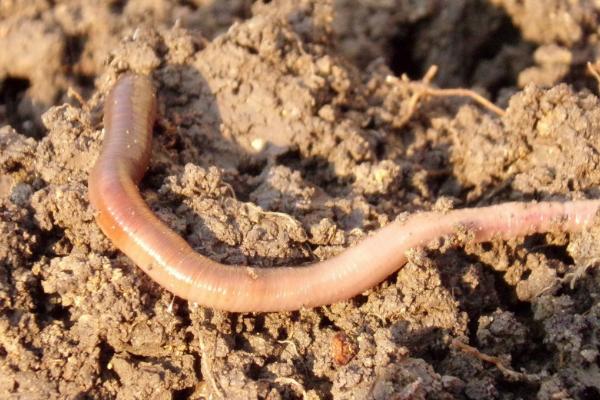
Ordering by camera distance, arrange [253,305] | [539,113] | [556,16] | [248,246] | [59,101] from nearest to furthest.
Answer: [253,305], [248,246], [539,113], [59,101], [556,16]

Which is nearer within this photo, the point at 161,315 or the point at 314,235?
the point at 161,315

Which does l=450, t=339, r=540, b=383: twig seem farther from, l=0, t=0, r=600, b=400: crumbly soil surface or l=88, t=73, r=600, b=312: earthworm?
l=88, t=73, r=600, b=312: earthworm

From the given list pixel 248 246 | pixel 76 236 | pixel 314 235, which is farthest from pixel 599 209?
pixel 76 236

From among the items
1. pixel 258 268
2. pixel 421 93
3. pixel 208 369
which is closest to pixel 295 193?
pixel 258 268

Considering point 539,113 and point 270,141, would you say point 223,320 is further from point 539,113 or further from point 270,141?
point 539,113

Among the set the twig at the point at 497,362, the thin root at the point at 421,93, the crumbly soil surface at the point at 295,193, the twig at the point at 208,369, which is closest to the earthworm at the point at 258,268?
the crumbly soil surface at the point at 295,193

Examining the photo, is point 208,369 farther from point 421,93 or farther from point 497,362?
point 421,93

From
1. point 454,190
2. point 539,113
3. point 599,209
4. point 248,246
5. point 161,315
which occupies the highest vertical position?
point 539,113
